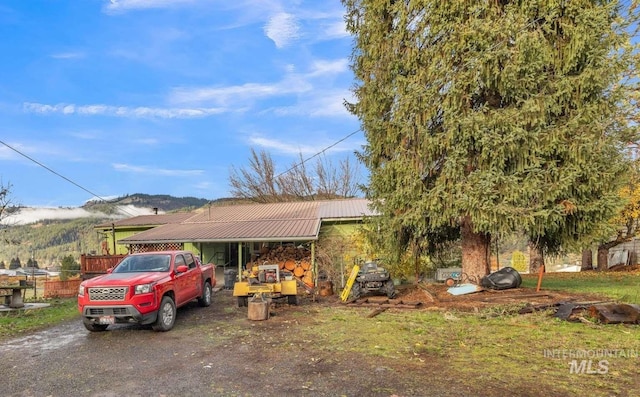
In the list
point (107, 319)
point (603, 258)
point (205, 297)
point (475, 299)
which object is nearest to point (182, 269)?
point (107, 319)

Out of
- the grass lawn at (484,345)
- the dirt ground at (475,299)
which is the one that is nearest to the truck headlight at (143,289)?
the grass lawn at (484,345)

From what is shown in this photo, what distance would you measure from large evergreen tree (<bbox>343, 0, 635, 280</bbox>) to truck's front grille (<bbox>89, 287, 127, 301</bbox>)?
7735 mm

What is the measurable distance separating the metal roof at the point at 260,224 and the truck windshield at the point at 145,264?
6150 mm

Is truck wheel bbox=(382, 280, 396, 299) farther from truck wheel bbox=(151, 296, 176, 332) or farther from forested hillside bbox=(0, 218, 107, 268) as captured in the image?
forested hillside bbox=(0, 218, 107, 268)

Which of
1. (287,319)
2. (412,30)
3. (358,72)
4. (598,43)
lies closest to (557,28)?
(598,43)

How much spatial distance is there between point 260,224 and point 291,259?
2315 millimetres

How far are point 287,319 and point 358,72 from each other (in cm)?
866

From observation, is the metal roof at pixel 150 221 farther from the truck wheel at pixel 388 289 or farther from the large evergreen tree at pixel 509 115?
the large evergreen tree at pixel 509 115

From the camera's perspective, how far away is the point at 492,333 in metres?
7.42

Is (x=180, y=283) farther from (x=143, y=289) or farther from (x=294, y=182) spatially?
(x=294, y=182)

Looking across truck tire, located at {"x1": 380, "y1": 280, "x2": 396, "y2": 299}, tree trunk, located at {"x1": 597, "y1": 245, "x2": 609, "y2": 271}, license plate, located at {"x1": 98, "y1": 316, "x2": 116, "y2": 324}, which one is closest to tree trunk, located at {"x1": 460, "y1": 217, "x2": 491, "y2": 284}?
truck tire, located at {"x1": 380, "y1": 280, "x2": 396, "y2": 299}

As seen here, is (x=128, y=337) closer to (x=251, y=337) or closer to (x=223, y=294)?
(x=251, y=337)

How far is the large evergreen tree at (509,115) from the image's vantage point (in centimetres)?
1025

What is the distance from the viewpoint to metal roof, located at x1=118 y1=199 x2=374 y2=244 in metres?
16.2
